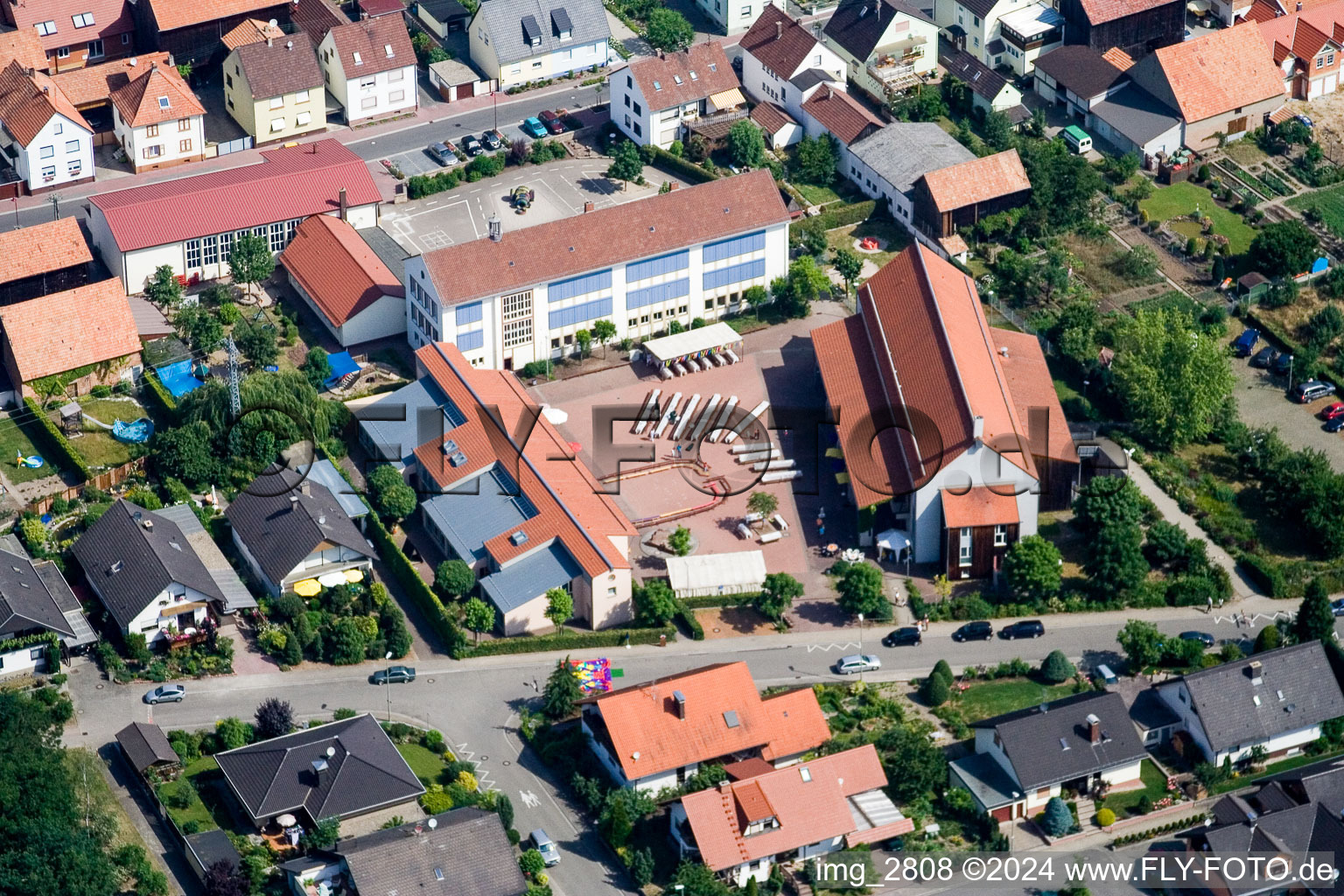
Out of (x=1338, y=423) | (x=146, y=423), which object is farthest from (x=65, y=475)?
(x=1338, y=423)

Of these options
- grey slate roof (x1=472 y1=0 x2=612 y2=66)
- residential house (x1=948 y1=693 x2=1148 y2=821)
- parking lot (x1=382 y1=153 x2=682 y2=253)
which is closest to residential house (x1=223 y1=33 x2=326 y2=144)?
parking lot (x1=382 y1=153 x2=682 y2=253)

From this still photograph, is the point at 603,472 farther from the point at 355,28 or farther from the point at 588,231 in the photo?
the point at 355,28

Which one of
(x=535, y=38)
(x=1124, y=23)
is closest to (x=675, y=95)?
(x=535, y=38)

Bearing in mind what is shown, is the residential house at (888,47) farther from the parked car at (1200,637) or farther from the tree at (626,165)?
the parked car at (1200,637)

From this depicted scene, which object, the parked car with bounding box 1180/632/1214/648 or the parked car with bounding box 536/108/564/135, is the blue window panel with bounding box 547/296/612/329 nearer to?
the parked car with bounding box 536/108/564/135

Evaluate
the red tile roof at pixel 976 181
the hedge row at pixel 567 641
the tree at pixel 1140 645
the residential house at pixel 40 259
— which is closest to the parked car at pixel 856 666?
the hedge row at pixel 567 641
